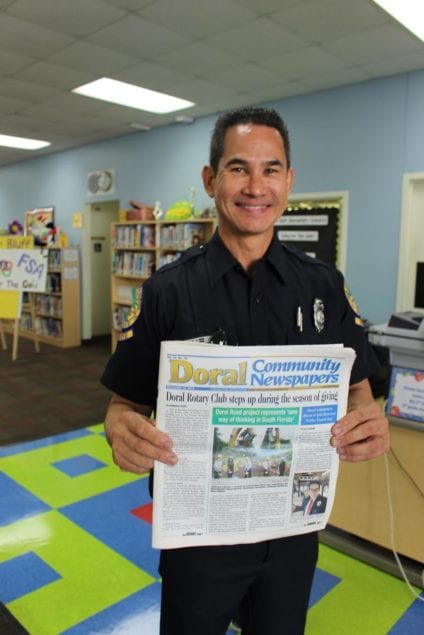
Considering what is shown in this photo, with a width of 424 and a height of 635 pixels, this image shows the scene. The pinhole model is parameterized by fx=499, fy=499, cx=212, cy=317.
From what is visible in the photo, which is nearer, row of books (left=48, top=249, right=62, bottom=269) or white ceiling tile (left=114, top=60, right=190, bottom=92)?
white ceiling tile (left=114, top=60, right=190, bottom=92)

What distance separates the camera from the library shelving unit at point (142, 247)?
5663 mm

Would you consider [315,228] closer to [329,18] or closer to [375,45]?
[375,45]

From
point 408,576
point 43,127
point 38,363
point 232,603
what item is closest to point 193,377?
point 232,603

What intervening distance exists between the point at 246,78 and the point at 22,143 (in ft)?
14.7

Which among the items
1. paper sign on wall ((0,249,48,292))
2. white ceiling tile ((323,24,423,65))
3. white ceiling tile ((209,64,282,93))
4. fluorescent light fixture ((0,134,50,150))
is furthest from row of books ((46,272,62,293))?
white ceiling tile ((323,24,423,65))

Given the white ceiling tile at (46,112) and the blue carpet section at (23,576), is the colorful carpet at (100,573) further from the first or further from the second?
the white ceiling tile at (46,112)

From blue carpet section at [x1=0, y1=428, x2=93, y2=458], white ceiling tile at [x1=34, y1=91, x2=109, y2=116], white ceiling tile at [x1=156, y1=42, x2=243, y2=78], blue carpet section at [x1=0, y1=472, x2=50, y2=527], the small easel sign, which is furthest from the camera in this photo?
the small easel sign

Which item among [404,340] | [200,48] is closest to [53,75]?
[200,48]

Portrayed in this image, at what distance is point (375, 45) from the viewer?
364 cm

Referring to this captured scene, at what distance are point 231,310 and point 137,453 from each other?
1.26 ft

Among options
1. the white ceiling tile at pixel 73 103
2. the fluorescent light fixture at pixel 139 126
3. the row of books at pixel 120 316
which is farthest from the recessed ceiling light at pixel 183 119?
the row of books at pixel 120 316

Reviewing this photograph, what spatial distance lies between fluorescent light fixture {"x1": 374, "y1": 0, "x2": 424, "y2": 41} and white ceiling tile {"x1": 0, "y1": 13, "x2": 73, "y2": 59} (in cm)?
220

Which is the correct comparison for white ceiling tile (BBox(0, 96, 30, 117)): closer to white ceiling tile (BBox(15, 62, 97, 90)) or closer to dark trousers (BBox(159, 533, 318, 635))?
white ceiling tile (BBox(15, 62, 97, 90))

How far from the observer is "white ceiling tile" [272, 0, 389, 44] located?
306 centimetres
